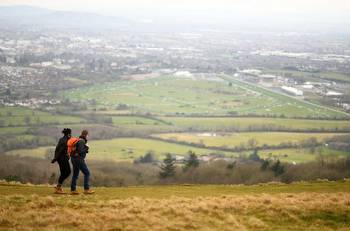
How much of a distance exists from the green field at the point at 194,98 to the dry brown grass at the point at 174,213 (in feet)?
221

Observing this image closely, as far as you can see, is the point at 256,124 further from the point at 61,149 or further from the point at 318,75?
the point at 61,149

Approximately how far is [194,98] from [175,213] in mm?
90302

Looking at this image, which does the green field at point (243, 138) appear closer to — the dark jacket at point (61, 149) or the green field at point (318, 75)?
the green field at point (318, 75)

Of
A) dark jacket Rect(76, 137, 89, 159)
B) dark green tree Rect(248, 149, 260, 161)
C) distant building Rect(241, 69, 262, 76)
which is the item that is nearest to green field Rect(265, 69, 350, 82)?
distant building Rect(241, 69, 262, 76)

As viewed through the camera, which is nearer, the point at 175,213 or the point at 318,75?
the point at 175,213

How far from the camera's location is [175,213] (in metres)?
15.1

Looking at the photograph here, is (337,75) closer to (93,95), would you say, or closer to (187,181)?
(93,95)

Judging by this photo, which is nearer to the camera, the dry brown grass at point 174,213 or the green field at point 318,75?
the dry brown grass at point 174,213

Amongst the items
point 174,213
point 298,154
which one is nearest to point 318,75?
→ point 298,154

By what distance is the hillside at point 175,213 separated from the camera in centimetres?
1350

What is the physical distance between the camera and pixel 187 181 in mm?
41906

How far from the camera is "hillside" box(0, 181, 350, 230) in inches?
531

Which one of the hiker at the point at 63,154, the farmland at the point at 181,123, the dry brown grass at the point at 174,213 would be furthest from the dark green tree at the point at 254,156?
the hiker at the point at 63,154

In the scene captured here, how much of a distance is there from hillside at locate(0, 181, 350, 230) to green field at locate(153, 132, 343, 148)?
50267 mm
